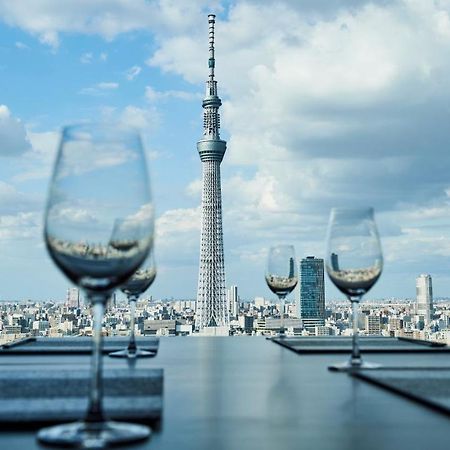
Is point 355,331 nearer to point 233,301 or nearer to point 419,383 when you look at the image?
point 419,383

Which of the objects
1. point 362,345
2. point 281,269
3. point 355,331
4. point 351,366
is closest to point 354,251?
point 355,331

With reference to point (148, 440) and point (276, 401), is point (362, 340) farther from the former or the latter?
point (148, 440)

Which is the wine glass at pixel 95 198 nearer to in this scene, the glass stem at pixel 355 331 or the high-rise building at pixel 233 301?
the glass stem at pixel 355 331

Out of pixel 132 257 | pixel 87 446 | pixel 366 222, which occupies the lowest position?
pixel 87 446

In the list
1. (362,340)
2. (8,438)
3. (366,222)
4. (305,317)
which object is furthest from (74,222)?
(305,317)

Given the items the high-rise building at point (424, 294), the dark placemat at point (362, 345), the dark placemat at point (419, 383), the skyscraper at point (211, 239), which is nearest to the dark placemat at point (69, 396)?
the dark placemat at point (419, 383)

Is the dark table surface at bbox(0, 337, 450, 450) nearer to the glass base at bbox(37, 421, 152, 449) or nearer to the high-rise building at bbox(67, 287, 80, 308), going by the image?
the glass base at bbox(37, 421, 152, 449)
